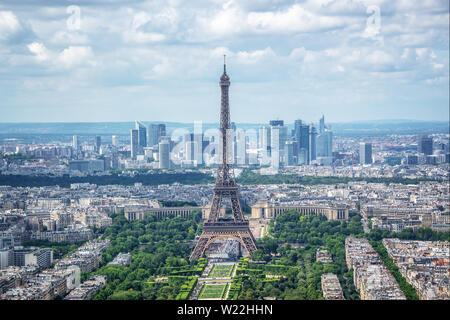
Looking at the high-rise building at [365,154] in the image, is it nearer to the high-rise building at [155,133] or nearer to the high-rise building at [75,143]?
the high-rise building at [155,133]

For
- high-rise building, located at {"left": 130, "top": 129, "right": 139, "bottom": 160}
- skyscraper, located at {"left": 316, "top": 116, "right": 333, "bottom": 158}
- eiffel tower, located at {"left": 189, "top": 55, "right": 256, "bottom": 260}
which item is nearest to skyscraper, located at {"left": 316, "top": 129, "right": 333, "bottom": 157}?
skyscraper, located at {"left": 316, "top": 116, "right": 333, "bottom": 158}

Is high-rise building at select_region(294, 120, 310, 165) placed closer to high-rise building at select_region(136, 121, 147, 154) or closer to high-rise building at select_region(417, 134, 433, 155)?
high-rise building at select_region(417, 134, 433, 155)

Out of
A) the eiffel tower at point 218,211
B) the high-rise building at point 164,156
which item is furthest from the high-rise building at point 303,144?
the eiffel tower at point 218,211

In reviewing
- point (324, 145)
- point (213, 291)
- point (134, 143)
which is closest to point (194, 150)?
point (134, 143)

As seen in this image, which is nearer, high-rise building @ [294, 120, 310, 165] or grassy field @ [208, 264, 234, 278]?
grassy field @ [208, 264, 234, 278]

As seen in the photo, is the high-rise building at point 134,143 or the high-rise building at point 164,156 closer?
the high-rise building at point 134,143
